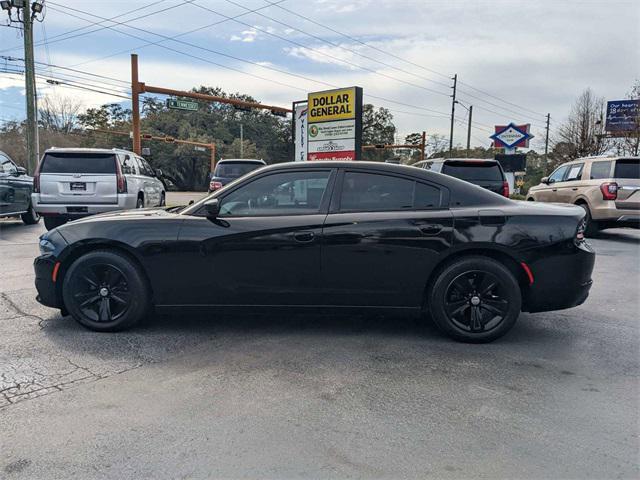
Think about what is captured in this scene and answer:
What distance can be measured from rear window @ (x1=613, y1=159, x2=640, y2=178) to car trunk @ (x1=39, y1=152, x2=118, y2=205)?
10.6 m

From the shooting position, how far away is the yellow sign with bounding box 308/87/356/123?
1332cm

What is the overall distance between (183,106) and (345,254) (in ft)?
82.6

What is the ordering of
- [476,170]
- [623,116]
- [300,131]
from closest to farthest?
[476,170] < [300,131] < [623,116]

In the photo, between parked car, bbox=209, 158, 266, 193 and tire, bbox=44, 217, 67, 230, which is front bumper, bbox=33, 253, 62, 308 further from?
parked car, bbox=209, 158, 266, 193

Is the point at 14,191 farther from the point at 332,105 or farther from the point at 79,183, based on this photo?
the point at 332,105

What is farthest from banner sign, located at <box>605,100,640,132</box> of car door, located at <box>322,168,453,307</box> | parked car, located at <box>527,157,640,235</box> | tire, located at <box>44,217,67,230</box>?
tire, located at <box>44,217,67,230</box>

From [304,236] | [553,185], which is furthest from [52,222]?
[553,185]

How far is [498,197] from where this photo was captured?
4.38 m

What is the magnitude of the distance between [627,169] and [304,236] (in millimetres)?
9256

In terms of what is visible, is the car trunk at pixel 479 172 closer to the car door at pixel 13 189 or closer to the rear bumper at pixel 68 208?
the rear bumper at pixel 68 208

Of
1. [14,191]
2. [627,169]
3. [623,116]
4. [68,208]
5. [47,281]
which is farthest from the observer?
[623,116]

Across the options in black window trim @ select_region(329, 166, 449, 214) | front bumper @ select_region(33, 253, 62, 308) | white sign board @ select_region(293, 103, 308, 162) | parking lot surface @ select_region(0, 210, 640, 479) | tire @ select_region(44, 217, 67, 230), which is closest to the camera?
parking lot surface @ select_region(0, 210, 640, 479)

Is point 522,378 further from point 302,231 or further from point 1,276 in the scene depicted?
point 1,276

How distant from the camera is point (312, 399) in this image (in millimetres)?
3131
